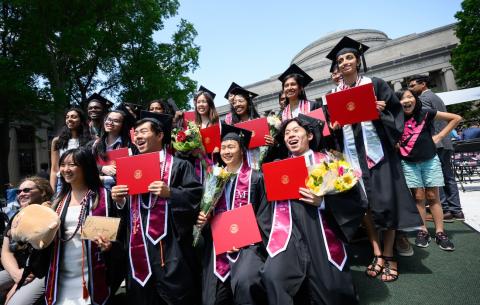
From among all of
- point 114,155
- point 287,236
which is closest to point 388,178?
point 287,236

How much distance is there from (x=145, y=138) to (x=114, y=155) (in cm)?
83

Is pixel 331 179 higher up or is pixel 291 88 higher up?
pixel 291 88

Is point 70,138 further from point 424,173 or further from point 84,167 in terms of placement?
point 424,173

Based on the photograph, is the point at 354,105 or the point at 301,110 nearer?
the point at 354,105

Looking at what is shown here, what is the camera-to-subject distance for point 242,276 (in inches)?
107

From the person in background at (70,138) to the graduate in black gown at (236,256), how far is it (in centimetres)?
271

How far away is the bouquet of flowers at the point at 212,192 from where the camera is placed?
303cm

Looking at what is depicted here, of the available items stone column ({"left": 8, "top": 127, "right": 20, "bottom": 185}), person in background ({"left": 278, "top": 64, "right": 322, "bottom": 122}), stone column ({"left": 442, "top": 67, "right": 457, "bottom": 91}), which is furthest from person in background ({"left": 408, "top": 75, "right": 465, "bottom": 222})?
stone column ({"left": 442, "top": 67, "right": 457, "bottom": 91})

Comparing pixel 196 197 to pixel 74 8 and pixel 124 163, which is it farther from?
pixel 74 8

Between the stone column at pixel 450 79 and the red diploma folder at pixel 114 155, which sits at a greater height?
the stone column at pixel 450 79

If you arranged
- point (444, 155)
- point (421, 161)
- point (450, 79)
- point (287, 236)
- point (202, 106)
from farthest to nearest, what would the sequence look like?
point (450, 79) → point (444, 155) → point (202, 106) → point (421, 161) → point (287, 236)

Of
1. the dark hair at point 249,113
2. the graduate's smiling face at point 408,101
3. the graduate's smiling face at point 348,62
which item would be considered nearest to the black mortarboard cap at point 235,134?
the graduate's smiling face at point 348,62

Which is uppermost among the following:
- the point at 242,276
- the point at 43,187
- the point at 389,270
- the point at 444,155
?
the point at 43,187

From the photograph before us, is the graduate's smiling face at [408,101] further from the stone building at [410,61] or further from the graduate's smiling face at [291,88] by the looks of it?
the stone building at [410,61]
